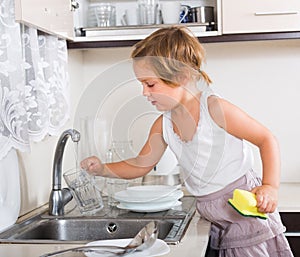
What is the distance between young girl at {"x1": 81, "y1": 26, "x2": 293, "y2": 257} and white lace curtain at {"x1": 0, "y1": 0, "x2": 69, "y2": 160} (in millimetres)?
292

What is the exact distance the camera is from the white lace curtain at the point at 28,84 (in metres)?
1.63

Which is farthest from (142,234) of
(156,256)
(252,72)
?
(252,72)

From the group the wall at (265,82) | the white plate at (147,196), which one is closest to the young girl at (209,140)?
the white plate at (147,196)

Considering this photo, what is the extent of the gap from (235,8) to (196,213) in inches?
31.0

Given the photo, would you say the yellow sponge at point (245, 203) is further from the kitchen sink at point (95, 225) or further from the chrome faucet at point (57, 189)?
the chrome faucet at point (57, 189)

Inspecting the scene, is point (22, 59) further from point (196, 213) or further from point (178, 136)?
point (196, 213)

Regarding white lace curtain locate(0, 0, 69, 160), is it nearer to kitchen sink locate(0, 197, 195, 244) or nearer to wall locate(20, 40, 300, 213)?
kitchen sink locate(0, 197, 195, 244)

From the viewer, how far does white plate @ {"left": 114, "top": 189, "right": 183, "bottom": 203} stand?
6.56ft

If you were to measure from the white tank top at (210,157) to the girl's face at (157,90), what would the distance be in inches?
3.4

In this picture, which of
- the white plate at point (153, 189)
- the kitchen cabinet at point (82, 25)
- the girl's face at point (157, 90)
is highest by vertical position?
the kitchen cabinet at point (82, 25)

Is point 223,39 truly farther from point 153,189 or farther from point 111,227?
point 111,227

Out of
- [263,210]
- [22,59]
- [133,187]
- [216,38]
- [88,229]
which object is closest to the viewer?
[263,210]

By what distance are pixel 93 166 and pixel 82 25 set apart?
756 millimetres

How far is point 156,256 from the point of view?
4.71ft
